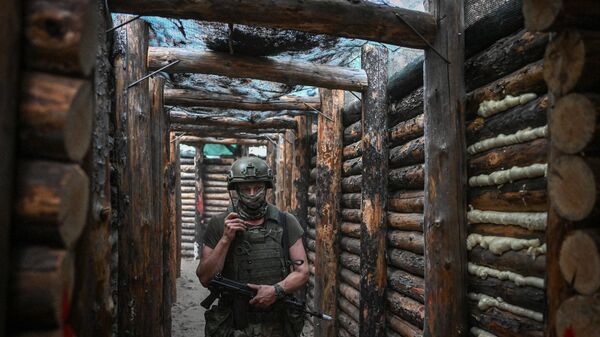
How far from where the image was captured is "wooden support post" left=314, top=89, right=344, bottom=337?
6.41 meters

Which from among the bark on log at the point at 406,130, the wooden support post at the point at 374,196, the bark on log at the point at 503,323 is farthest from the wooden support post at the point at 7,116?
the wooden support post at the point at 374,196

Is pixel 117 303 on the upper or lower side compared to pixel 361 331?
upper

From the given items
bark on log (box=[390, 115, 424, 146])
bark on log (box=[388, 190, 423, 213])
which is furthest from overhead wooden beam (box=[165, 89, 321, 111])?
bark on log (box=[388, 190, 423, 213])

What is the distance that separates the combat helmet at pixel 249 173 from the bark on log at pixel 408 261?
1518 mm

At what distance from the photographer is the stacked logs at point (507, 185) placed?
246cm

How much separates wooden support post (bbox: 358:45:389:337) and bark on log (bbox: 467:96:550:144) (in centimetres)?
179

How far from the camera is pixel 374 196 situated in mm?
4867

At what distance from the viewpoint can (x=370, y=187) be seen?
491 cm

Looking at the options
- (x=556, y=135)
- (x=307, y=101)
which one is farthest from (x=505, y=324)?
(x=307, y=101)

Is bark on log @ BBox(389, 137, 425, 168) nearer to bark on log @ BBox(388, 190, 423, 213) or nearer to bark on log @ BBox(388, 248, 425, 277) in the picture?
bark on log @ BBox(388, 190, 423, 213)

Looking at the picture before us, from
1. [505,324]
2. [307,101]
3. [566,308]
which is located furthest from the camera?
[307,101]

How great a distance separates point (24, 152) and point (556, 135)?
68.5 inches

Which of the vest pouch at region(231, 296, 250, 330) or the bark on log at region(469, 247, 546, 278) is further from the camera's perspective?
the vest pouch at region(231, 296, 250, 330)

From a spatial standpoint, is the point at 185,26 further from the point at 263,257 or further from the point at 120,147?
the point at 263,257
